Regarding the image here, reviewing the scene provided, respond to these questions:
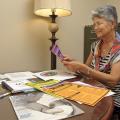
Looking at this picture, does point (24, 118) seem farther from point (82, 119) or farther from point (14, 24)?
point (14, 24)

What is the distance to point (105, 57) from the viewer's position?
1.57m

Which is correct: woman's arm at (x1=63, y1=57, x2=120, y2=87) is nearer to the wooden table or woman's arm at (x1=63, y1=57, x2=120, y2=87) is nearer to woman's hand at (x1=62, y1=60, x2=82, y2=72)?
woman's hand at (x1=62, y1=60, x2=82, y2=72)

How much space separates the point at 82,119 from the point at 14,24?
1.57 meters

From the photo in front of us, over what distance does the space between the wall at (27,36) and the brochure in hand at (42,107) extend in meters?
1.18

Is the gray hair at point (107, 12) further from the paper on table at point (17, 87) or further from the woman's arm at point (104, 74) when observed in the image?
the paper on table at point (17, 87)

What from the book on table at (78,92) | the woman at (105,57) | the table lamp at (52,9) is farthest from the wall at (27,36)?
the book on table at (78,92)

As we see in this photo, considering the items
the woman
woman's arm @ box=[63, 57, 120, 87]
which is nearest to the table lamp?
the woman

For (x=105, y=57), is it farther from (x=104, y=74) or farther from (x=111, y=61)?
(x=104, y=74)

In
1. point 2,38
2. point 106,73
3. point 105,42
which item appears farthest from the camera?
point 2,38

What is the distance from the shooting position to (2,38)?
6.76ft

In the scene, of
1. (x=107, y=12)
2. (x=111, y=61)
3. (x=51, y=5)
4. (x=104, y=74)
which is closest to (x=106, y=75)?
(x=104, y=74)

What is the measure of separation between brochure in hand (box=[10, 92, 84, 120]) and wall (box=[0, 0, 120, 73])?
1.18 m

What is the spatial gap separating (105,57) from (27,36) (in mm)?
941

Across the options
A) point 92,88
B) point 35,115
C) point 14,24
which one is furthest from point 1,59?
point 35,115
